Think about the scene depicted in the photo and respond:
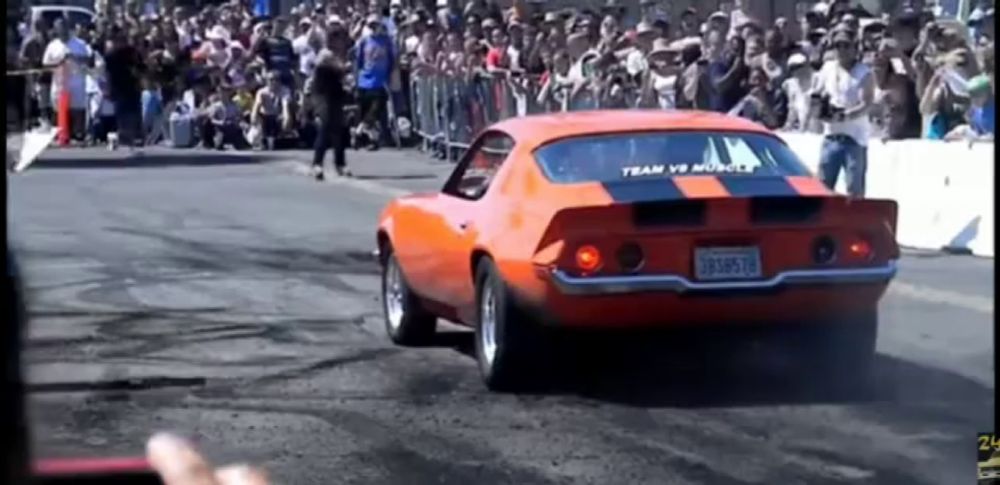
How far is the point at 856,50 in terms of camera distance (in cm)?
1698

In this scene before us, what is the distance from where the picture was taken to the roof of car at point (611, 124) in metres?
9.68

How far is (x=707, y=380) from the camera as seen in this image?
952cm

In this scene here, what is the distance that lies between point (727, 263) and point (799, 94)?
9194mm

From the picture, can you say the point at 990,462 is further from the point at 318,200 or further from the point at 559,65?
the point at 559,65

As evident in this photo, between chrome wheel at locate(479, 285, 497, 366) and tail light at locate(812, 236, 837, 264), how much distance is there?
4.46 ft

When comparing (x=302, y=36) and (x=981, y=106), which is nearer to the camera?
(x=981, y=106)

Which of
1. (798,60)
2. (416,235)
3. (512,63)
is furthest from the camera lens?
(512,63)

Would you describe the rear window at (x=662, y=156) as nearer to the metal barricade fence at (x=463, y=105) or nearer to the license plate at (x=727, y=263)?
the license plate at (x=727, y=263)

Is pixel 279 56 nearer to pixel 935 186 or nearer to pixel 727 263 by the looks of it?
pixel 935 186

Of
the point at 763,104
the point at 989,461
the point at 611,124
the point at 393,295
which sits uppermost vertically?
the point at 611,124

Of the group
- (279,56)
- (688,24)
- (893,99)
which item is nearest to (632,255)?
(893,99)

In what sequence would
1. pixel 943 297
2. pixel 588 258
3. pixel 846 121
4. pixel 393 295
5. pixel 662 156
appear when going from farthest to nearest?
pixel 846 121 < pixel 943 297 < pixel 393 295 < pixel 662 156 < pixel 588 258

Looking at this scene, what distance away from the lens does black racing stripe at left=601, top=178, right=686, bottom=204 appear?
8898 millimetres

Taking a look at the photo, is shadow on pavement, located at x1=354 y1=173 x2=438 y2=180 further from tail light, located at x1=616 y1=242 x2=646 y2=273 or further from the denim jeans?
tail light, located at x1=616 y1=242 x2=646 y2=273
